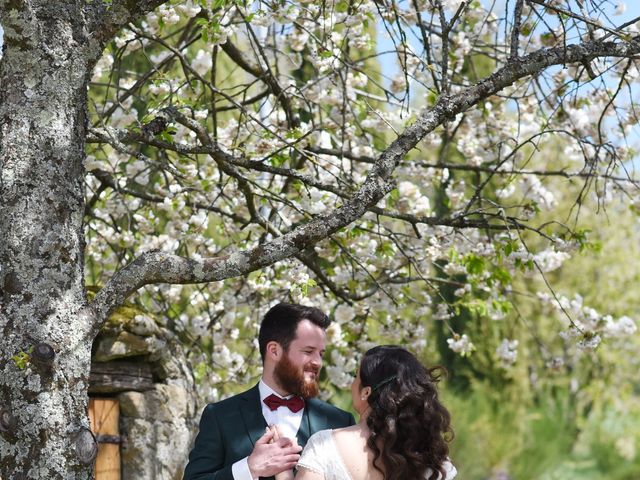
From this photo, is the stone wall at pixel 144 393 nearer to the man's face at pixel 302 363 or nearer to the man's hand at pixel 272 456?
the man's face at pixel 302 363

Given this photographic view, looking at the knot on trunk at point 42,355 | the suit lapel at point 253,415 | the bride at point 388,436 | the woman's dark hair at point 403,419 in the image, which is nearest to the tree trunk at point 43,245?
the knot on trunk at point 42,355

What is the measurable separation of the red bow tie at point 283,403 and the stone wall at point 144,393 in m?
1.28

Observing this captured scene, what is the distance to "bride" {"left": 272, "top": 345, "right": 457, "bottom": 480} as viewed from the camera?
265 cm

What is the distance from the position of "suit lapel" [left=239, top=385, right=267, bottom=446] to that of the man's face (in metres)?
0.11

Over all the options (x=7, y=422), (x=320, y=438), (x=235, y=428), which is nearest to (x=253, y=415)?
(x=235, y=428)

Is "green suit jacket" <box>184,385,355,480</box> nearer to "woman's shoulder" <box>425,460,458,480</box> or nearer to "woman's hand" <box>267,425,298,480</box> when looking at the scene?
"woman's hand" <box>267,425,298,480</box>

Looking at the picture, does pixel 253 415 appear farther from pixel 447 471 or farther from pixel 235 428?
pixel 447 471

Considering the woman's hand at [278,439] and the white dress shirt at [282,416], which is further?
the white dress shirt at [282,416]

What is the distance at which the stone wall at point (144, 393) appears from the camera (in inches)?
167

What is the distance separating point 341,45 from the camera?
16.5 feet

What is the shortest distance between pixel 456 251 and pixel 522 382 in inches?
362

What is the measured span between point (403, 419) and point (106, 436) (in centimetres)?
193

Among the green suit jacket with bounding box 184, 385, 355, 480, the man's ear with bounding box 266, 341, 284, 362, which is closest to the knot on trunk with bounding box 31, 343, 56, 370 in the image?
the green suit jacket with bounding box 184, 385, 355, 480

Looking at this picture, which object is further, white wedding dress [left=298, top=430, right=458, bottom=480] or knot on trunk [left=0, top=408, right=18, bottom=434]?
knot on trunk [left=0, top=408, right=18, bottom=434]
